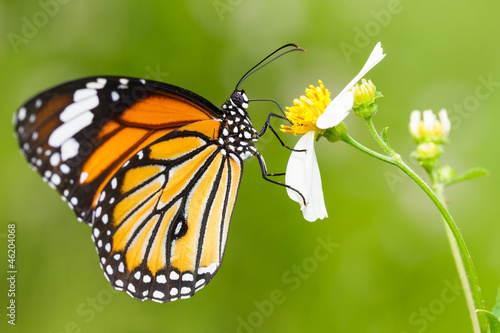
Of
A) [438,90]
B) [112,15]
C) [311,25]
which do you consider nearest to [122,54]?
[112,15]

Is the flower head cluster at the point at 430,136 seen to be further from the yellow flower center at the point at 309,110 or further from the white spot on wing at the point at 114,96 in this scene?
the white spot on wing at the point at 114,96

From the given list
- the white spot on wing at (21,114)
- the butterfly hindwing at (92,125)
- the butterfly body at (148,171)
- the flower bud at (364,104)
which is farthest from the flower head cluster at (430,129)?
the white spot on wing at (21,114)

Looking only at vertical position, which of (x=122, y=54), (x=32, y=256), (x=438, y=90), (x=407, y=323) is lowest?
(x=407, y=323)

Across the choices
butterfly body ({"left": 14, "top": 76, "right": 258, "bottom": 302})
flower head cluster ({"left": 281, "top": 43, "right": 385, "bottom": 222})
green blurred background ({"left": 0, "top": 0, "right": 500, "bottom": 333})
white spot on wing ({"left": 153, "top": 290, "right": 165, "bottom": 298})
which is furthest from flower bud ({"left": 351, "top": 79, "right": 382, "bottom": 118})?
green blurred background ({"left": 0, "top": 0, "right": 500, "bottom": 333})

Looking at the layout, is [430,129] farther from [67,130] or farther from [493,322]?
[67,130]

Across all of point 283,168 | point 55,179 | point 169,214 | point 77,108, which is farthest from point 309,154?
point 283,168

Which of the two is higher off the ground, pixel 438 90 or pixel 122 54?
pixel 122 54

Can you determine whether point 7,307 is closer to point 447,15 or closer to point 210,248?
point 210,248
